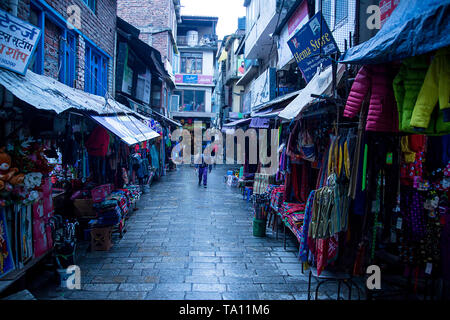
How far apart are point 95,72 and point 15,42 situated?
18.4 feet

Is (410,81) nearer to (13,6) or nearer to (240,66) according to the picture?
(13,6)

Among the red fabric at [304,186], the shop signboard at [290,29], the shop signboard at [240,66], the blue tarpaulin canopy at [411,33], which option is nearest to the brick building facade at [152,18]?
Answer: the shop signboard at [240,66]

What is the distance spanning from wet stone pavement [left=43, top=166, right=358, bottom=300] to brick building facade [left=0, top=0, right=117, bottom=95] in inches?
171

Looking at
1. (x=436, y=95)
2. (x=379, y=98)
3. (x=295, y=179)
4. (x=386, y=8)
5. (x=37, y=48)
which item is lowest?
(x=295, y=179)

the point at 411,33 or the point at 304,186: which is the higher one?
the point at 411,33

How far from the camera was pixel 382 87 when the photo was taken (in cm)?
357

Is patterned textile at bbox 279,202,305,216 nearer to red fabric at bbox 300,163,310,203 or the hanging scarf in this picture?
red fabric at bbox 300,163,310,203

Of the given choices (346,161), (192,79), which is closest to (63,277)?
(346,161)

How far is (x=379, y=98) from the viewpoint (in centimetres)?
354

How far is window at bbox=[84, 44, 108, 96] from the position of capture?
29.6ft

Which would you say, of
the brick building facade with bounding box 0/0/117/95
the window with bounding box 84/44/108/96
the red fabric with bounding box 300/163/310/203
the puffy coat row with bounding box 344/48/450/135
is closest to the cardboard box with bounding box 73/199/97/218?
the brick building facade with bounding box 0/0/117/95

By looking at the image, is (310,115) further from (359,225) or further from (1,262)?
(1,262)

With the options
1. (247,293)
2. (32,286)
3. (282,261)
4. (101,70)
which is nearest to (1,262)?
(32,286)
